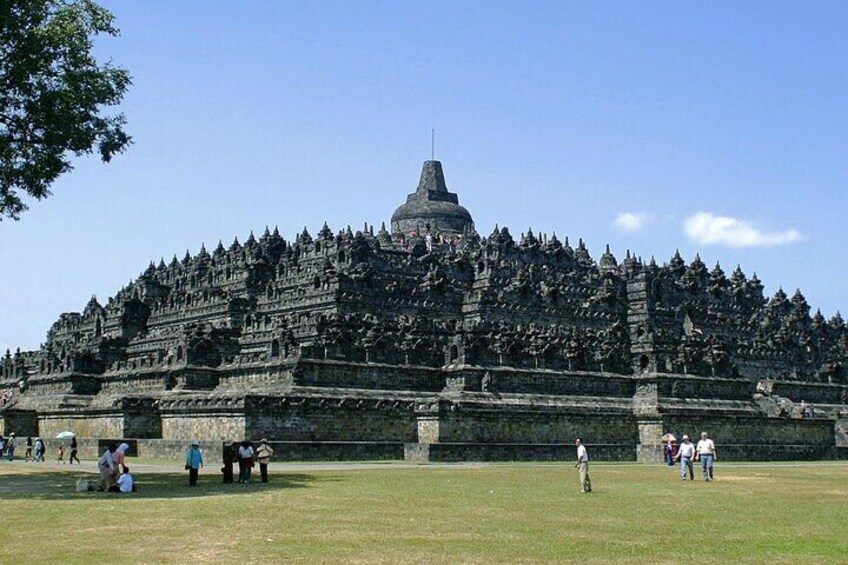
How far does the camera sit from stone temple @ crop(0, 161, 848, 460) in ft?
224

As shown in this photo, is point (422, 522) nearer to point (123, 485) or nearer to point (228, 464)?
point (123, 485)

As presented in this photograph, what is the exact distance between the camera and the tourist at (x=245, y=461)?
41.2m

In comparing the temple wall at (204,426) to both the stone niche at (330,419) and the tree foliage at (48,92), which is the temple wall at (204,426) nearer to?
the stone niche at (330,419)

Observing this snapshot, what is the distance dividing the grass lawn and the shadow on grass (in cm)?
7

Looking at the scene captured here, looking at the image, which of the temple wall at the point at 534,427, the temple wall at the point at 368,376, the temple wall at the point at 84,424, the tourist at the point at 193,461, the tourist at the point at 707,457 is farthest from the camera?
the temple wall at the point at 84,424

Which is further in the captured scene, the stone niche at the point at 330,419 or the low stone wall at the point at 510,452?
the stone niche at the point at 330,419

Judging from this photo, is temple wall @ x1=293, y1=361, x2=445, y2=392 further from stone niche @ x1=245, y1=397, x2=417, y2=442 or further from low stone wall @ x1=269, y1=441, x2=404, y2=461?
low stone wall @ x1=269, y1=441, x2=404, y2=461

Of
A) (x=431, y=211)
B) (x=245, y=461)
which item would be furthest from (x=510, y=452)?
(x=431, y=211)

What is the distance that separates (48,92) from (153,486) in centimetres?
1487

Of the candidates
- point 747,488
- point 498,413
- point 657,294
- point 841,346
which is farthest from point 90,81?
point 841,346

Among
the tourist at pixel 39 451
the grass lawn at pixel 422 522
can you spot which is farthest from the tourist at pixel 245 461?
the tourist at pixel 39 451

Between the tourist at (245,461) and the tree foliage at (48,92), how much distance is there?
12.5 meters

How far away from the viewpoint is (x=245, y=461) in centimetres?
4122

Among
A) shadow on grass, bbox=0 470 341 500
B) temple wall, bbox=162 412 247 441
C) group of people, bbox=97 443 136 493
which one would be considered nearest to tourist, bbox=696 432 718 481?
shadow on grass, bbox=0 470 341 500
